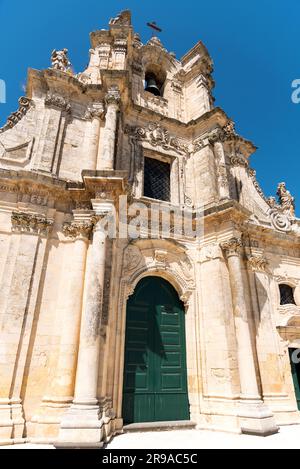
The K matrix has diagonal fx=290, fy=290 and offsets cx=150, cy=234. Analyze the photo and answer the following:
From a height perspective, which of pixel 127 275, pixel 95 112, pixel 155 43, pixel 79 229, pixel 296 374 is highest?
pixel 155 43

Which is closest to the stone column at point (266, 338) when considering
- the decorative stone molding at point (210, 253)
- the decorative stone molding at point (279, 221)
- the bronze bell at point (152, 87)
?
the decorative stone molding at point (210, 253)

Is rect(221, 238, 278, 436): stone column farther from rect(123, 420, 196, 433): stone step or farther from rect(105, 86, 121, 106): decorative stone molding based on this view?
rect(105, 86, 121, 106): decorative stone molding

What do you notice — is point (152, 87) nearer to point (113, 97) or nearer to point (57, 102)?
point (113, 97)

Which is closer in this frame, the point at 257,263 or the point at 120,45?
the point at 257,263

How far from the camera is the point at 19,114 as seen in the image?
9125 mm

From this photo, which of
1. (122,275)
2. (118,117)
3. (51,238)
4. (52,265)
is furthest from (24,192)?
(118,117)

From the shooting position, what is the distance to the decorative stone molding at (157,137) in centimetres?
1068

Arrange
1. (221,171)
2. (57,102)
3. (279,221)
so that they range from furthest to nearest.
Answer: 1. (279,221)
2. (221,171)
3. (57,102)

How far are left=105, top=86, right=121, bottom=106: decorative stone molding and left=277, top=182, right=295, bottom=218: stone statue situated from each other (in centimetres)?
811

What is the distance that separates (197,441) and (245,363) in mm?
2389

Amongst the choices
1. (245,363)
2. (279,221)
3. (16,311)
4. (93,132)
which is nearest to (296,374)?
(245,363)

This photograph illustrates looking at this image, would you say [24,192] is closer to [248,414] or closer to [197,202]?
[197,202]

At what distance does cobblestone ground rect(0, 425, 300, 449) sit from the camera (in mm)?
5621

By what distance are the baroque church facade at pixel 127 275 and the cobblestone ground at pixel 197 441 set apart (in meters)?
0.30
